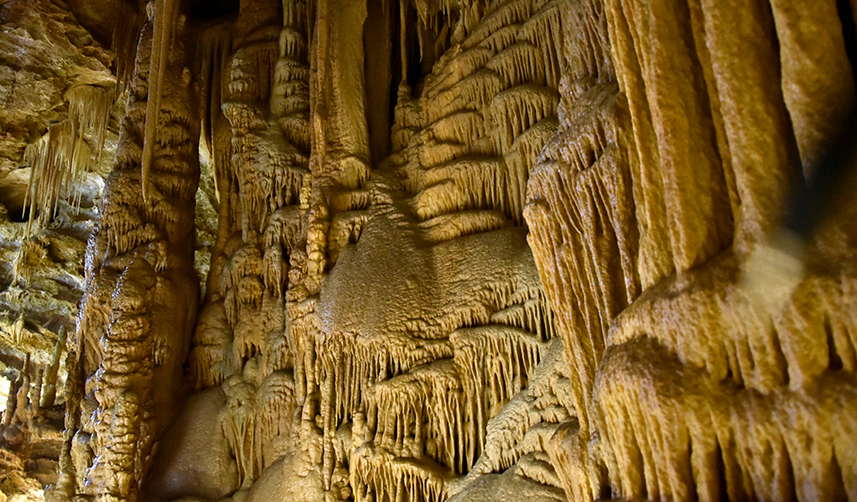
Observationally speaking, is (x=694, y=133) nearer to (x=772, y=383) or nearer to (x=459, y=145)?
(x=772, y=383)

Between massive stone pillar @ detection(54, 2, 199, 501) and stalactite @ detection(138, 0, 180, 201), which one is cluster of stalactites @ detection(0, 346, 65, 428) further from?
stalactite @ detection(138, 0, 180, 201)

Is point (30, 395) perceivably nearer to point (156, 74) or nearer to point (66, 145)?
point (66, 145)

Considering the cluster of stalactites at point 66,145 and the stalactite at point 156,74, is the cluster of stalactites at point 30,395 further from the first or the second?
the stalactite at point 156,74

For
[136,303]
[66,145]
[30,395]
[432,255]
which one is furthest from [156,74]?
[30,395]

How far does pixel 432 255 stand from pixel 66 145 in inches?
325

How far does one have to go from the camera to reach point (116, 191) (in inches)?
378

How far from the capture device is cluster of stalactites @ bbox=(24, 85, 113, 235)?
11906 mm

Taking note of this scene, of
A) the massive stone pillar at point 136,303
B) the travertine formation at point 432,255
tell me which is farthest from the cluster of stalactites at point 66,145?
the massive stone pillar at point 136,303

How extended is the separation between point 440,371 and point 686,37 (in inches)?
173

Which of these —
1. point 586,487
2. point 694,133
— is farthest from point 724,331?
point 586,487

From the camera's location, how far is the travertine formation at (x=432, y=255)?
8.04 feet

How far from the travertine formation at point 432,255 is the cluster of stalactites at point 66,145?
55 mm

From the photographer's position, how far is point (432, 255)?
24.6 feet

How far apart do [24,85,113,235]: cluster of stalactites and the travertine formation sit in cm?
6
